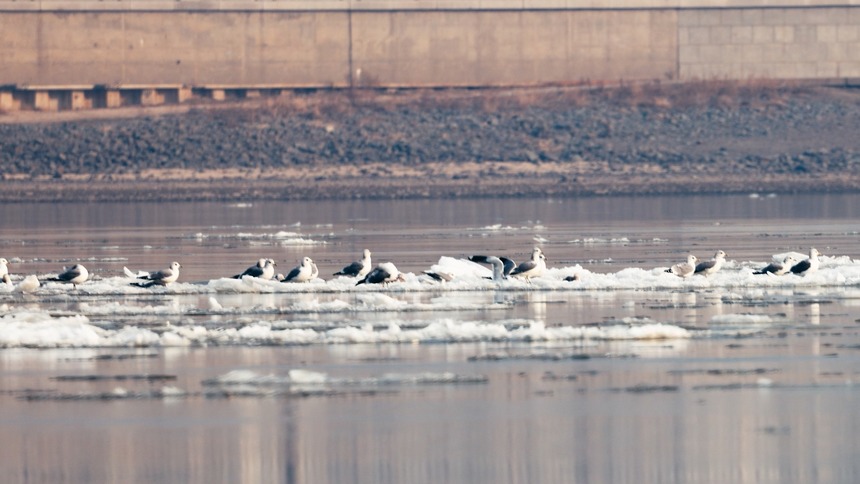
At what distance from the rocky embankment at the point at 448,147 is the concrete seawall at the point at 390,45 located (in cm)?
258

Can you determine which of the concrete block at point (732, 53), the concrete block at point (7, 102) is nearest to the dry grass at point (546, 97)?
the concrete block at point (732, 53)

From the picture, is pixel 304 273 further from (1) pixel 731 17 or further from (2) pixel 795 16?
(2) pixel 795 16

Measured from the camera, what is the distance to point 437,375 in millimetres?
12773

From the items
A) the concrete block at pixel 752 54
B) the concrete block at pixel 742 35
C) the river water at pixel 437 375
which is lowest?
the river water at pixel 437 375

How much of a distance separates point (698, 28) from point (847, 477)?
51553 millimetres

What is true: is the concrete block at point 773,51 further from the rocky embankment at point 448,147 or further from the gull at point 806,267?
the gull at point 806,267

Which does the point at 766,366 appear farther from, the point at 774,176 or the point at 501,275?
the point at 774,176

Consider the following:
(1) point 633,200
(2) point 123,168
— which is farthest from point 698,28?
(2) point 123,168

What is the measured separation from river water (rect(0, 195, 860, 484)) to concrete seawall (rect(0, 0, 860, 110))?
33784 mm

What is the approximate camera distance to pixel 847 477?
928 cm

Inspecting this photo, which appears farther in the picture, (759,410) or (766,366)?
(766,366)

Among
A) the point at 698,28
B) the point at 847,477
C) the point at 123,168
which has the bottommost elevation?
the point at 847,477

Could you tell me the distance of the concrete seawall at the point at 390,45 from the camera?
57.9m

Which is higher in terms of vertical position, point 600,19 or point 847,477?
point 600,19
